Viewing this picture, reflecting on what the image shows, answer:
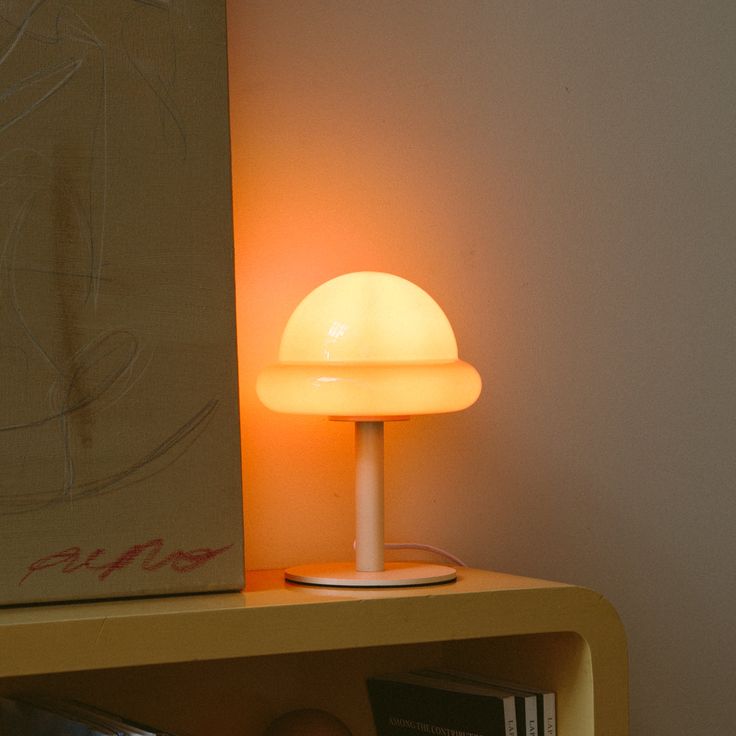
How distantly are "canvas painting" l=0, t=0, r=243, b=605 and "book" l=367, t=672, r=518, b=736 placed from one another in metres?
0.26

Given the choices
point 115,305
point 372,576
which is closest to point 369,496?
point 372,576

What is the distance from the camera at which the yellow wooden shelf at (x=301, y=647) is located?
808mm

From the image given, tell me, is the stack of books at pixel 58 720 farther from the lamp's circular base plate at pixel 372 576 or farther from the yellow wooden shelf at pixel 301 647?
the lamp's circular base plate at pixel 372 576

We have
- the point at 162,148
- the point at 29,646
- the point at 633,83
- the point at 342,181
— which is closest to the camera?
the point at 29,646

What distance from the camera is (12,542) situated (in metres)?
0.86

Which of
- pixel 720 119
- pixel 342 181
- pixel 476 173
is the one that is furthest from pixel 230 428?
pixel 720 119

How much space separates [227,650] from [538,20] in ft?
2.86

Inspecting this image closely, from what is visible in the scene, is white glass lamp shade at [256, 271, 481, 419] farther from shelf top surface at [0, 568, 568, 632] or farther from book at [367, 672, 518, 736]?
book at [367, 672, 518, 736]

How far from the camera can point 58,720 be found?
89 cm

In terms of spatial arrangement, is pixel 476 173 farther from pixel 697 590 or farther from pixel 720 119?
pixel 697 590

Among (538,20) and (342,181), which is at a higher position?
(538,20)

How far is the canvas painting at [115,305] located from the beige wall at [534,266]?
23cm

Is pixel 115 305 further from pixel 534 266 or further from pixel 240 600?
pixel 534 266
